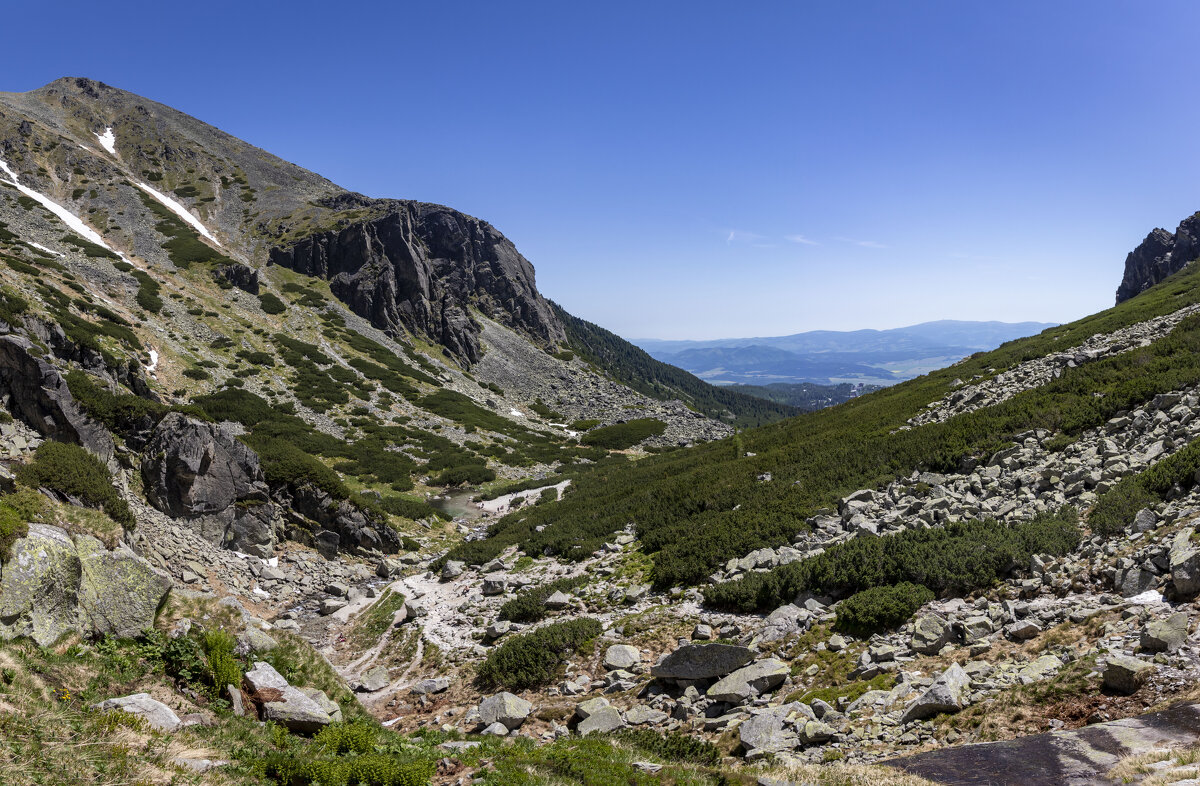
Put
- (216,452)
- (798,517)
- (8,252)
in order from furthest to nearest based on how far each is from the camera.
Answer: (8,252) → (216,452) → (798,517)

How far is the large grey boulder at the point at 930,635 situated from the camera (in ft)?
35.5

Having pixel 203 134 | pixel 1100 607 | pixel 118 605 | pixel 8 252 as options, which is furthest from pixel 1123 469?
pixel 203 134

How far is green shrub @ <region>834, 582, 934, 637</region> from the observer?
12016 millimetres

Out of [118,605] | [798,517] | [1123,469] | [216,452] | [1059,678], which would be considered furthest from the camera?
[216,452]

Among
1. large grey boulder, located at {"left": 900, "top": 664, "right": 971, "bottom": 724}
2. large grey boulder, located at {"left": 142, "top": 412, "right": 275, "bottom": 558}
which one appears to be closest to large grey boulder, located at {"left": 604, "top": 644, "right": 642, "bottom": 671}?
large grey boulder, located at {"left": 900, "top": 664, "right": 971, "bottom": 724}

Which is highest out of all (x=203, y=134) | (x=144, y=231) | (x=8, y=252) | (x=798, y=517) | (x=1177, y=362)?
(x=203, y=134)

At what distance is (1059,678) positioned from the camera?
28.3 feet

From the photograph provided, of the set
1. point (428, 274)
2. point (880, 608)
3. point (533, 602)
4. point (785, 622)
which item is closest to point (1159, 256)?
point (428, 274)

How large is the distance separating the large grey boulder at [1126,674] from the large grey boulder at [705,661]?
603cm

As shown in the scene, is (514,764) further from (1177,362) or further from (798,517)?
(1177,362)

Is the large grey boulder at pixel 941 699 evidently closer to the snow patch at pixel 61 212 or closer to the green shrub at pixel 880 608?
the green shrub at pixel 880 608

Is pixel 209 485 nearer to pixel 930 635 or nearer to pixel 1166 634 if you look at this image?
pixel 930 635

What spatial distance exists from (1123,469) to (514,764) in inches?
652

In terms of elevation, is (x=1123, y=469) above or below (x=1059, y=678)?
above
